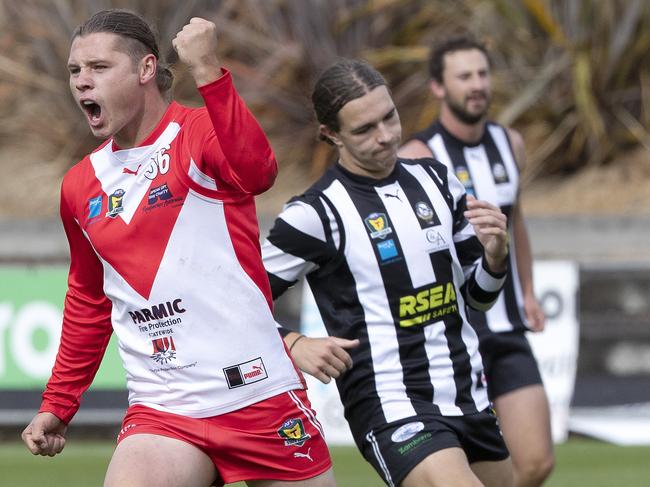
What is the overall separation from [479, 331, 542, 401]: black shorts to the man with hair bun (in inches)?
83.4

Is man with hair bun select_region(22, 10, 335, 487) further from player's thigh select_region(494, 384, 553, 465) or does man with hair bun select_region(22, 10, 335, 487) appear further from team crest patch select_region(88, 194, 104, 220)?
player's thigh select_region(494, 384, 553, 465)

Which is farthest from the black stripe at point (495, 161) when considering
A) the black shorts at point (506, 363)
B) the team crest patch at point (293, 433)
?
the team crest patch at point (293, 433)

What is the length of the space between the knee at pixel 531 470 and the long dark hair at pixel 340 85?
2019 millimetres

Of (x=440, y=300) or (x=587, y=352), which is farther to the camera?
(x=587, y=352)

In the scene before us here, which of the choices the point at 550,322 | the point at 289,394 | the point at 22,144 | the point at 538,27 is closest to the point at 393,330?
the point at 289,394

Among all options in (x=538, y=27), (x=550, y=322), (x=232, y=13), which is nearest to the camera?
(x=550, y=322)

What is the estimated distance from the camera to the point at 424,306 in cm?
465

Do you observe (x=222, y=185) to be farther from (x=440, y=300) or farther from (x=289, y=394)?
(x=440, y=300)

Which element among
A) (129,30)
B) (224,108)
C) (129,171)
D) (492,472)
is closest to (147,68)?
(129,30)

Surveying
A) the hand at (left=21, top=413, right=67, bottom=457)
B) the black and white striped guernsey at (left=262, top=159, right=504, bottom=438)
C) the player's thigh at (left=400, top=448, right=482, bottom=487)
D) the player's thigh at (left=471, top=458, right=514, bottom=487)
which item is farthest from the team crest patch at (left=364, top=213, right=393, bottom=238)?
the hand at (left=21, top=413, right=67, bottom=457)

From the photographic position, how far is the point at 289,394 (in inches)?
162

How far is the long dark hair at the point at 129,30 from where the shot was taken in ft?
13.2

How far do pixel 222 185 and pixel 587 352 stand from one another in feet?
21.0

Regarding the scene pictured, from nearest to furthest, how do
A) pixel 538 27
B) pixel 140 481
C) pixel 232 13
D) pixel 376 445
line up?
pixel 140 481 < pixel 376 445 < pixel 538 27 < pixel 232 13
